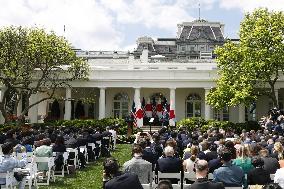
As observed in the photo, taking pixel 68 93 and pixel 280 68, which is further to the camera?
pixel 68 93

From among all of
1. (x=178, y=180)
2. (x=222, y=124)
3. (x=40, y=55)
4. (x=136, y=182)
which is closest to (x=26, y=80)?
(x=40, y=55)

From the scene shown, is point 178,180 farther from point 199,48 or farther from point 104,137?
point 199,48

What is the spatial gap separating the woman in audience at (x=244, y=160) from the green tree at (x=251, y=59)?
2488 centimetres

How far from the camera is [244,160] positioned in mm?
10555

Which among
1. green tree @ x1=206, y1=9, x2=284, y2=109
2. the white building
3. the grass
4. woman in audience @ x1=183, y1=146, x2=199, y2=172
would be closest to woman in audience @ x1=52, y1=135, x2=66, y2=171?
the grass

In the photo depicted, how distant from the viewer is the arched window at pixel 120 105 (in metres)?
47.0

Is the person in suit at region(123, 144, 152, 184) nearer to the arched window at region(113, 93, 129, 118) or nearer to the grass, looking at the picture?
the grass

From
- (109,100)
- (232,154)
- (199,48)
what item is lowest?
(232,154)

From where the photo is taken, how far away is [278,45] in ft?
117

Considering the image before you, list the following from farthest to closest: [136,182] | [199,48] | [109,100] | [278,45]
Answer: [199,48], [109,100], [278,45], [136,182]

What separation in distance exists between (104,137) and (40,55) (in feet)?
54.7

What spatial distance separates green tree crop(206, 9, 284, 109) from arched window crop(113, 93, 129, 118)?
1138cm

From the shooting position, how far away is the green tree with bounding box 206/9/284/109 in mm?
35500

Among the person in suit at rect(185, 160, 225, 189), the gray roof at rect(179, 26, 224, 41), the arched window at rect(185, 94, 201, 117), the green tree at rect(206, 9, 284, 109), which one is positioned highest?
the gray roof at rect(179, 26, 224, 41)
